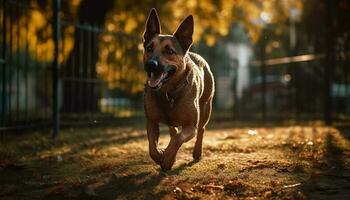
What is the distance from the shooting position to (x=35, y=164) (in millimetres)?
6312

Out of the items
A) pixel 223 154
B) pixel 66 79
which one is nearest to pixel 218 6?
pixel 66 79

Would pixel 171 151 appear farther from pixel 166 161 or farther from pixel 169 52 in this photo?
pixel 169 52

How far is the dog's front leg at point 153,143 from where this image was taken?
5309 millimetres

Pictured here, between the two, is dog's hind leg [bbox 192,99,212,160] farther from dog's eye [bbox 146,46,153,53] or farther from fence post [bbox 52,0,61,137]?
fence post [bbox 52,0,61,137]

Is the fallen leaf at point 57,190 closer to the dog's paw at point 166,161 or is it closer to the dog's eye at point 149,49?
the dog's paw at point 166,161

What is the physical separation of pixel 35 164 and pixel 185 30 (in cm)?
243

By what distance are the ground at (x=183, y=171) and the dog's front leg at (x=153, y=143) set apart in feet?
0.55

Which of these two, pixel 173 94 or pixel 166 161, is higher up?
pixel 173 94

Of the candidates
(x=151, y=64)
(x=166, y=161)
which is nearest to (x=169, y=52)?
(x=151, y=64)

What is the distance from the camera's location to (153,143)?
211 inches

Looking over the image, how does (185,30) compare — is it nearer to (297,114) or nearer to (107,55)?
(297,114)

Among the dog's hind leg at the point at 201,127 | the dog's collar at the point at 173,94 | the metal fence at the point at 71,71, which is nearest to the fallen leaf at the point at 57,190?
the dog's collar at the point at 173,94

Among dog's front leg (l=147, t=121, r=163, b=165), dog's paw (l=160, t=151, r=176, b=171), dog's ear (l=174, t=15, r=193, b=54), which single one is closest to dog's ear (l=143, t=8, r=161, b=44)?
dog's ear (l=174, t=15, r=193, b=54)

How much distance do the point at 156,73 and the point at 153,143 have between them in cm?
73
